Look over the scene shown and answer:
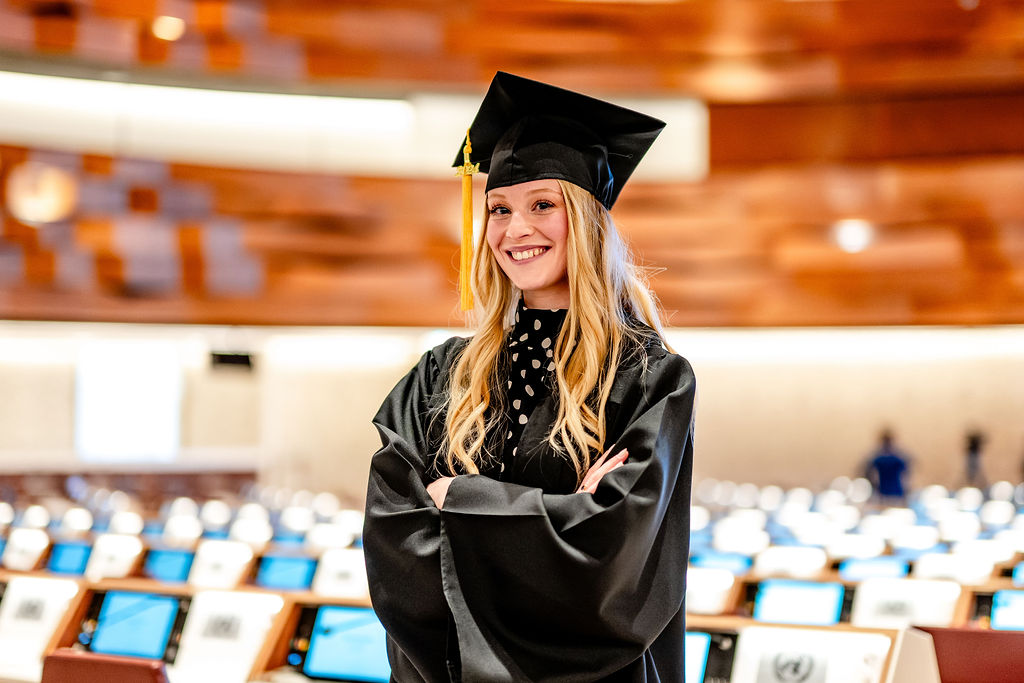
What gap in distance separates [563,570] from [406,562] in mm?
261

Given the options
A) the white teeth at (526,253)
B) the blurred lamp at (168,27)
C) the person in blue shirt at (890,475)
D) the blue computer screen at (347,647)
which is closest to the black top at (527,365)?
the white teeth at (526,253)

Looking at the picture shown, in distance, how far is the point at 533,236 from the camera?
6.23 ft

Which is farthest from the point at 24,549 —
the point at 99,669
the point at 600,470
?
the point at 600,470

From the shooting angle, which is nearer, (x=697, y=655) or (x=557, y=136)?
(x=557, y=136)

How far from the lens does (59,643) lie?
3947mm

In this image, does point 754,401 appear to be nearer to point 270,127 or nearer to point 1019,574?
point 270,127

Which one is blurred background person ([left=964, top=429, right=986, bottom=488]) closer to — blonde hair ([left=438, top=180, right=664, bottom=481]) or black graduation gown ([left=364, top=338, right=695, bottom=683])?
blonde hair ([left=438, top=180, right=664, bottom=481])

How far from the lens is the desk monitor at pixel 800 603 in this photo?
13.5ft

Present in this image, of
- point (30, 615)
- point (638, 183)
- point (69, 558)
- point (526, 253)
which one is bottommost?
point (69, 558)

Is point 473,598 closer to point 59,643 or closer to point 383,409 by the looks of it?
point 383,409

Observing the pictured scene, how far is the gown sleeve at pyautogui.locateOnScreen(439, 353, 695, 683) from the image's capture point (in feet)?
5.25

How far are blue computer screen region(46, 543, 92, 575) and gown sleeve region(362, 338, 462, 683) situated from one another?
5138 mm

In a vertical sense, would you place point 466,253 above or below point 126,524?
above

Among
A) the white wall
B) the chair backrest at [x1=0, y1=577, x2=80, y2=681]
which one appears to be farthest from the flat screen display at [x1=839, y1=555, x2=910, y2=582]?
the white wall
